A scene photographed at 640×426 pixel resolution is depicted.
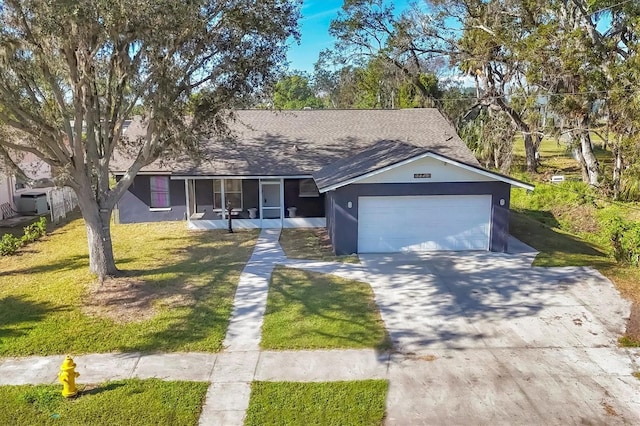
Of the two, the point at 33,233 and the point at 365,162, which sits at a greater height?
the point at 365,162

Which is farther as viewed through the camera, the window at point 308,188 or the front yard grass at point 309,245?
the window at point 308,188

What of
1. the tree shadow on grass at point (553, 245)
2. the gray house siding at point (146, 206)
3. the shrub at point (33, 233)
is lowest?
the tree shadow on grass at point (553, 245)

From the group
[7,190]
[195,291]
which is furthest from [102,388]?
[7,190]

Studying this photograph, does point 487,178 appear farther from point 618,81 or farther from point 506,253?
point 618,81

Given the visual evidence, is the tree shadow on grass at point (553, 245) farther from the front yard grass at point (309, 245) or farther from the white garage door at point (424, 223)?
the front yard grass at point (309, 245)

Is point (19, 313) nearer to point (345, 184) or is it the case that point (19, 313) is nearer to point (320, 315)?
point (320, 315)

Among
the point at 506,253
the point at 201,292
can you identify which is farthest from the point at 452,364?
the point at 506,253

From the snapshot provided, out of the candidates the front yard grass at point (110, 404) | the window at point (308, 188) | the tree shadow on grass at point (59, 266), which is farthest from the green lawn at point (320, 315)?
the window at point (308, 188)
